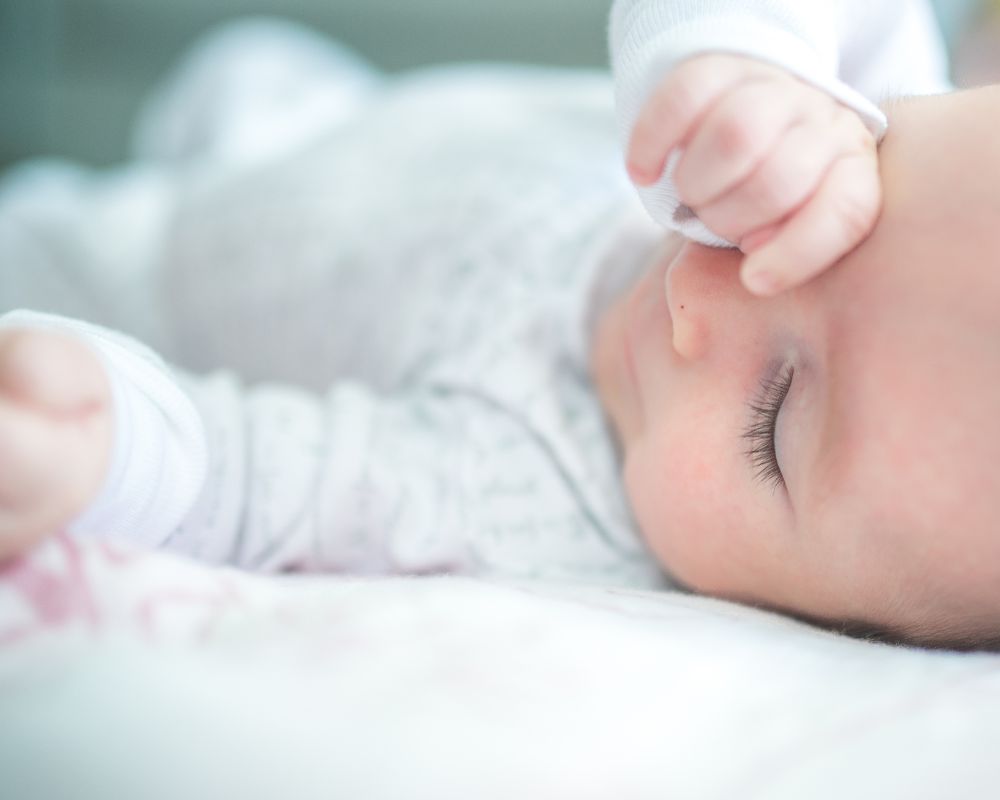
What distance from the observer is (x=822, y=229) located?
0.50 metres

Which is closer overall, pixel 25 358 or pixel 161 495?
pixel 25 358

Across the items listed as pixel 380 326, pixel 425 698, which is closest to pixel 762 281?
pixel 425 698

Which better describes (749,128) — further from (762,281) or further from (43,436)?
(43,436)

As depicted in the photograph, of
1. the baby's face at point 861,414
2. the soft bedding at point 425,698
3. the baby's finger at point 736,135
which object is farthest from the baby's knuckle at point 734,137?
the soft bedding at point 425,698

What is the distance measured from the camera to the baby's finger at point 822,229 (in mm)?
501

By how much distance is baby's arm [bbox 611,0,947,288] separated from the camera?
1.57ft

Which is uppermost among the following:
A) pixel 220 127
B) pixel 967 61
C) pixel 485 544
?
pixel 967 61

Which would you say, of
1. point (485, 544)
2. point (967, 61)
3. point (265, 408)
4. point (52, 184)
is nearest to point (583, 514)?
point (485, 544)

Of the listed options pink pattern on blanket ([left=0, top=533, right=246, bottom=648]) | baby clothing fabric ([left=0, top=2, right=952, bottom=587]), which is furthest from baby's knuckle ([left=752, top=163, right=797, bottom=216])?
pink pattern on blanket ([left=0, top=533, right=246, bottom=648])

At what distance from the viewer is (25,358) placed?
0.41m

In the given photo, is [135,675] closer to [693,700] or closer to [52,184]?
[693,700]

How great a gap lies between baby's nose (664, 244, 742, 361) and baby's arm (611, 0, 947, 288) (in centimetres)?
3

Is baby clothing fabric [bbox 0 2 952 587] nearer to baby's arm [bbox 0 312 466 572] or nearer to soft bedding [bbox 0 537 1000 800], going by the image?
baby's arm [bbox 0 312 466 572]

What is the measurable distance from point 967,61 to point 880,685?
4.76 feet
